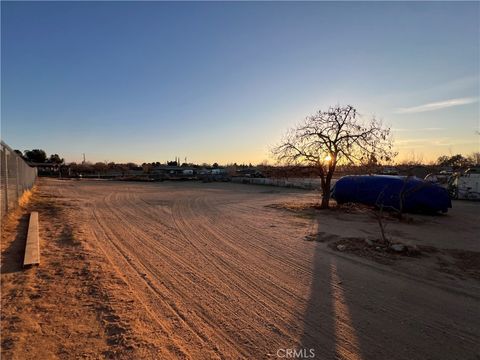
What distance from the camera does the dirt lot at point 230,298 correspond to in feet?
12.3

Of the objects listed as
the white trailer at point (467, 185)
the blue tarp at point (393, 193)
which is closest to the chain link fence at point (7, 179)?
the blue tarp at point (393, 193)

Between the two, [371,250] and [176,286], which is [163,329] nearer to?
[176,286]

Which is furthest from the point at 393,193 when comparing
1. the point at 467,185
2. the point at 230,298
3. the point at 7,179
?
the point at 7,179

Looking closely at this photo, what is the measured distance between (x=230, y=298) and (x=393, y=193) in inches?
574

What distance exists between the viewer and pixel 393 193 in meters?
17.0

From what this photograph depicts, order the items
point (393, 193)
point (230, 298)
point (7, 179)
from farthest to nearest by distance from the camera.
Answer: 1. point (393, 193)
2. point (7, 179)
3. point (230, 298)

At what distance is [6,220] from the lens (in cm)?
1006

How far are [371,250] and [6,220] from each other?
431 inches

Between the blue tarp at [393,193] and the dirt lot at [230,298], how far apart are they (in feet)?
22.4

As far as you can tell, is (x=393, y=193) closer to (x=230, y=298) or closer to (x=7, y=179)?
(x=230, y=298)

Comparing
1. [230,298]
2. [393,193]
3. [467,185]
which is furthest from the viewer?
[467,185]

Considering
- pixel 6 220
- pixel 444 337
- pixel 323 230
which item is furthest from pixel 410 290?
pixel 6 220

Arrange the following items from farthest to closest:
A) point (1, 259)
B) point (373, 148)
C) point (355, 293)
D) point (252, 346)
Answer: point (373, 148)
point (1, 259)
point (355, 293)
point (252, 346)

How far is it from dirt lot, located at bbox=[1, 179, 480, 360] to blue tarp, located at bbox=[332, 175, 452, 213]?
683cm
